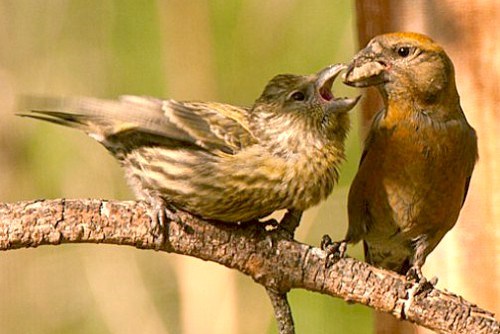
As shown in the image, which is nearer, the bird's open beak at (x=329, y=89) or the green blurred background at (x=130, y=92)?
the bird's open beak at (x=329, y=89)

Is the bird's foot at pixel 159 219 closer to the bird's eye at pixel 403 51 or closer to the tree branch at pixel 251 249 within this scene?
the tree branch at pixel 251 249

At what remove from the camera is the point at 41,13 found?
111 inches

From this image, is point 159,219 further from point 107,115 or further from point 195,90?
point 195,90

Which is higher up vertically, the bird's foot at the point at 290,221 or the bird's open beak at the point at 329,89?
the bird's open beak at the point at 329,89

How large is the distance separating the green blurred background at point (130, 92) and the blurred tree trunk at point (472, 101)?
574 millimetres

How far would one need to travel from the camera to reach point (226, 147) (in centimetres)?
168

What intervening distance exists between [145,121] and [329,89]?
311mm

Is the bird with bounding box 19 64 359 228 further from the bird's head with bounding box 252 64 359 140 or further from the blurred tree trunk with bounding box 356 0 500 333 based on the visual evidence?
the blurred tree trunk with bounding box 356 0 500 333

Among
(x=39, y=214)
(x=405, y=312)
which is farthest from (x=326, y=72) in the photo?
(x=39, y=214)

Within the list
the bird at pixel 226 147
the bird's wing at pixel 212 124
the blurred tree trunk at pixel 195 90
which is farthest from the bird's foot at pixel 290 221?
the blurred tree trunk at pixel 195 90

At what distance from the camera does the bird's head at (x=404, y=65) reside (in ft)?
5.79

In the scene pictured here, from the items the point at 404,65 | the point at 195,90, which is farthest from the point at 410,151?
the point at 195,90

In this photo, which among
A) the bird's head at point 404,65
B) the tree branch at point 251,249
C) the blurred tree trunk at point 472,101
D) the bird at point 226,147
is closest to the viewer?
the tree branch at point 251,249

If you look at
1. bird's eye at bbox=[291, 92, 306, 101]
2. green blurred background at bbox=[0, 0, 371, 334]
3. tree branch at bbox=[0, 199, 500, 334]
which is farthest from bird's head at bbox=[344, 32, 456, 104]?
green blurred background at bbox=[0, 0, 371, 334]
